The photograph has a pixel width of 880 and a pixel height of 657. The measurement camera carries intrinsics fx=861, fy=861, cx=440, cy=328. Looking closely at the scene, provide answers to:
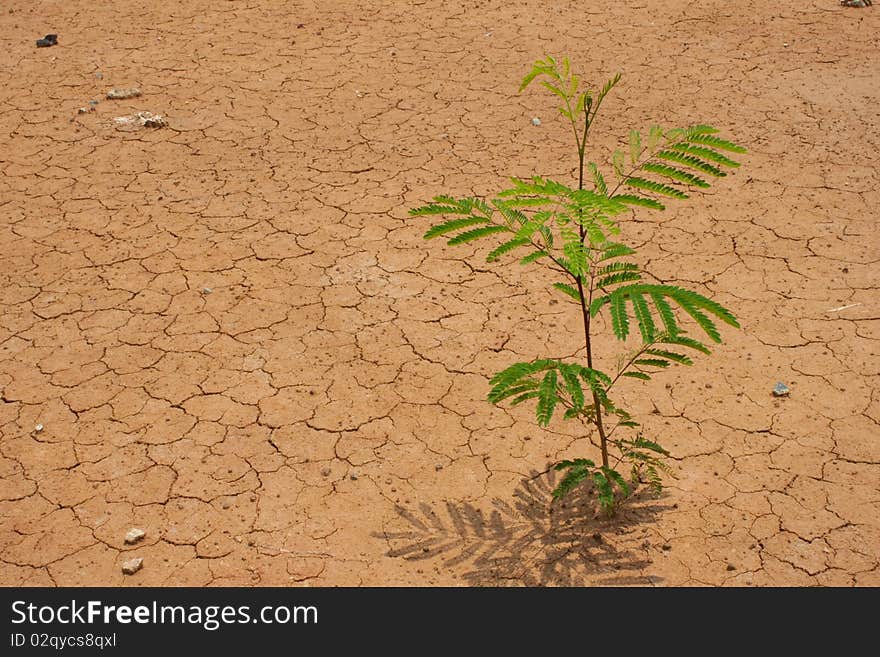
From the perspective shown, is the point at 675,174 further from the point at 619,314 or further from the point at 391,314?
the point at 391,314

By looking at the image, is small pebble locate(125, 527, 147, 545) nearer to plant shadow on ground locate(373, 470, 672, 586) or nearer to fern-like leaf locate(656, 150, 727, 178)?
plant shadow on ground locate(373, 470, 672, 586)

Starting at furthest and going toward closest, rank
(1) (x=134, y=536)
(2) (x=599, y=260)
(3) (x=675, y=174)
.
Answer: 1. (1) (x=134, y=536)
2. (3) (x=675, y=174)
3. (2) (x=599, y=260)

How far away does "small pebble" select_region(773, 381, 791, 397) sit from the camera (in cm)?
381

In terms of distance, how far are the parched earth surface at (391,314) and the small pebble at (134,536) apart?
0.03 meters

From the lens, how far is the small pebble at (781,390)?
12.5ft

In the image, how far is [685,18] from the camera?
757cm

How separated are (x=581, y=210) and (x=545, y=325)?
1.58 m

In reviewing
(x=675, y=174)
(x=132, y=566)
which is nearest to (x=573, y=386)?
(x=675, y=174)

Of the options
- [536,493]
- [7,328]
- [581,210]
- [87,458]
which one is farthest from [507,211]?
[7,328]

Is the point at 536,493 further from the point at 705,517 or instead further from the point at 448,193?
the point at 448,193

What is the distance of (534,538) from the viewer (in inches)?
128

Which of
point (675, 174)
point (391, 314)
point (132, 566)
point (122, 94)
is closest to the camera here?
point (675, 174)

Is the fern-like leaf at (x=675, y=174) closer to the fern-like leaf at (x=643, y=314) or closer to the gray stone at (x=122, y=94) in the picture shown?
the fern-like leaf at (x=643, y=314)

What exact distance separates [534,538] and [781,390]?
1.40 metres
